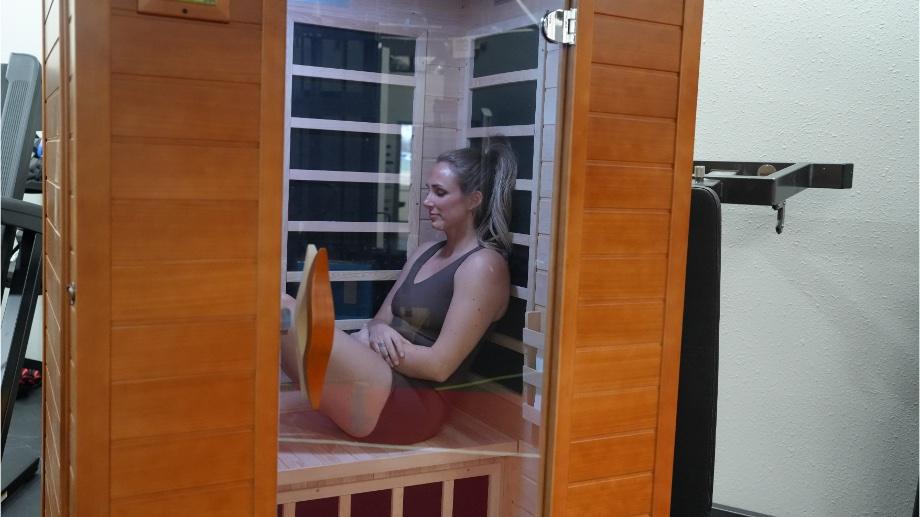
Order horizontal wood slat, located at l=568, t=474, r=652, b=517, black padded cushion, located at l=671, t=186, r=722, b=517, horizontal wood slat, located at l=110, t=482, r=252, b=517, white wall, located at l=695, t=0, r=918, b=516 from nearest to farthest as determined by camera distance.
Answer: horizontal wood slat, located at l=110, t=482, r=252, b=517 → horizontal wood slat, located at l=568, t=474, r=652, b=517 → black padded cushion, located at l=671, t=186, r=722, b=517 → white wall, located at l=695, t=0, r=918, b=516

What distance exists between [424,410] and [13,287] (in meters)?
1.68

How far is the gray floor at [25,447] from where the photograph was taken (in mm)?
2701

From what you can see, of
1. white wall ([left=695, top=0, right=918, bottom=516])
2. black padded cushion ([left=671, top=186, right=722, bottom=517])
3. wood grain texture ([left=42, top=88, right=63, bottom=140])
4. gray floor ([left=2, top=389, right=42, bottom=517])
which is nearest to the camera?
wood grain texture ([left=42, top=88, right=63, bottom=140])

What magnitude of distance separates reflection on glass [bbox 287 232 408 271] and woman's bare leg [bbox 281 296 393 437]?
0.12 metres

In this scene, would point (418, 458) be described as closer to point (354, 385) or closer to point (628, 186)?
point (354, 385)

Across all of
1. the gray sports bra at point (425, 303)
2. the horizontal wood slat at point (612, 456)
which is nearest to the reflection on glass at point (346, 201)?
the gray sports bra at point (425, 303)

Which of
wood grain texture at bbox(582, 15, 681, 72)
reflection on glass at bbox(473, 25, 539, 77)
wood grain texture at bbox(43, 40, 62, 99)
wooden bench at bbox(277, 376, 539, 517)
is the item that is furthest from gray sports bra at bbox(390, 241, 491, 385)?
wood grain texture at bbox(43, 40, 62, 99)

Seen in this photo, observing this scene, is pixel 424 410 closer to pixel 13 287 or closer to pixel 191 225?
pixel 191 225

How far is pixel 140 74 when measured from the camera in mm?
1229

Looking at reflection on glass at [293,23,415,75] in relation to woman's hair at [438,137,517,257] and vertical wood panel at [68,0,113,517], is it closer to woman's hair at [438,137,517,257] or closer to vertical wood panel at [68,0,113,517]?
woman's hair at [438,137,517,257]

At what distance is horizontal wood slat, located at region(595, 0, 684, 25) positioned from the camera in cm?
150

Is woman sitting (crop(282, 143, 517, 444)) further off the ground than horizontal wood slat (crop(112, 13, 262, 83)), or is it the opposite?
horizontal wood slat (crop(112, 13, 262, 83))

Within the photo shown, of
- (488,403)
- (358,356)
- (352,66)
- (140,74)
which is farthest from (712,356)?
(140,74)

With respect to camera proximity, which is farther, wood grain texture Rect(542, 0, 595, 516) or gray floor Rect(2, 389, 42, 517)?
gray floor Rect(2, 389, 42, 517)
